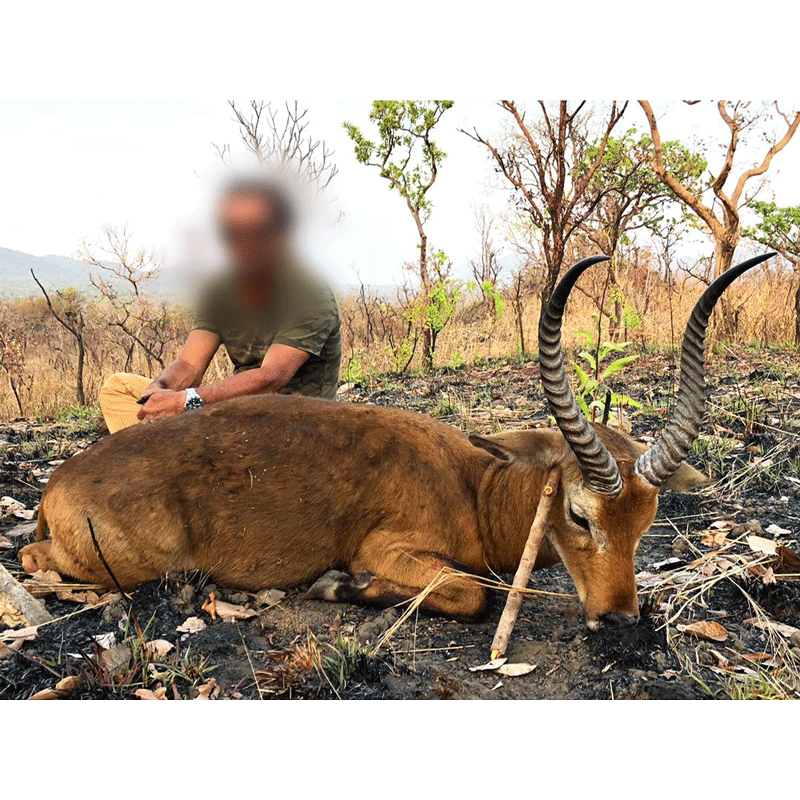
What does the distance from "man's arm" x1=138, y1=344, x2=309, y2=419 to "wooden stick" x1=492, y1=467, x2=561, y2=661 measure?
7.90ft

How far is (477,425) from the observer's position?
7.40 m

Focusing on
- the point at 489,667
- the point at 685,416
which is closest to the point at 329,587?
the point at 489,667

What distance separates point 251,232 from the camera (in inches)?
205

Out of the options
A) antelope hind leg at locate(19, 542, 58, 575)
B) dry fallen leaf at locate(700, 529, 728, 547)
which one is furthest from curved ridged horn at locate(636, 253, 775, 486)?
antelope hind leg at locate(19, 542, 58, 575)

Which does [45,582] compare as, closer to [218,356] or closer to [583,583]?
[583,583]

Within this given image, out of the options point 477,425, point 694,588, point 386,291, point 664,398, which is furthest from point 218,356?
point 694,588

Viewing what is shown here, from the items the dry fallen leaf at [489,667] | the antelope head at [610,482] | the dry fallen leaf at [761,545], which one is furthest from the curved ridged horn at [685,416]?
the dry fallen leaf at [761,545]

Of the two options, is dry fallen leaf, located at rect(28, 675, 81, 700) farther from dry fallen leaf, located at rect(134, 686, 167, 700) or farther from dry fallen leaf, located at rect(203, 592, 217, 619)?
dry fallen leaf, located at rect(203, 592, 217, 619)

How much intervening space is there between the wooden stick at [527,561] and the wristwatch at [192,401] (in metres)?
2.56

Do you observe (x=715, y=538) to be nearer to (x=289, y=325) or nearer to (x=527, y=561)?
(x=527, y=561)

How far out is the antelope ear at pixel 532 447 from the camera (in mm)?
3824

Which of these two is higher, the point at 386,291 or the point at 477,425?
the point at 386,291

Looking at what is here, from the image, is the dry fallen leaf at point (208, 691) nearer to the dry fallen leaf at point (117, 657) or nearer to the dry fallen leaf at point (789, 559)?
the dry fallen leaf at point (117, 657)

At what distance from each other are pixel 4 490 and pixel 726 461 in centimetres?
599
